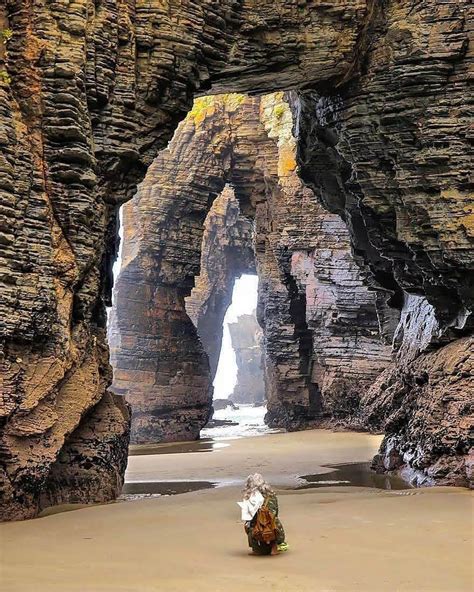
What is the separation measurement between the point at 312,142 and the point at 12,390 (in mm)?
11907

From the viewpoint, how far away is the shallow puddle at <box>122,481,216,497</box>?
14.1 meters

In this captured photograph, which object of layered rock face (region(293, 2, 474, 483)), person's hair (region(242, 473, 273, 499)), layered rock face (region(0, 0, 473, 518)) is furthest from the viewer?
layered rock face (region(293, 2, 474, 483))

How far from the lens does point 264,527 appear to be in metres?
7.43

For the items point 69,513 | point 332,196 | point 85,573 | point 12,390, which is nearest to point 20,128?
point 12,390

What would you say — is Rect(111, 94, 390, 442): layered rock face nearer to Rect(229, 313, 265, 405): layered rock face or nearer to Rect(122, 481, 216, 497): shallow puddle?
Rect(122, 481, 216, 497): shallow puddle

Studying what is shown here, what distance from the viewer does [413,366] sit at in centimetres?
1723

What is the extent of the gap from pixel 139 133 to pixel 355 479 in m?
7.91

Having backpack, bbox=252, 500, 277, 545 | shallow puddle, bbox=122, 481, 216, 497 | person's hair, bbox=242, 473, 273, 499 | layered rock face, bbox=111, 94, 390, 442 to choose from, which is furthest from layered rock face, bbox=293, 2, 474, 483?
layered rock face, bbox=111, 94, 390, 442

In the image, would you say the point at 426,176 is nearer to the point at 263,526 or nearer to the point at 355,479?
the point at 355,479

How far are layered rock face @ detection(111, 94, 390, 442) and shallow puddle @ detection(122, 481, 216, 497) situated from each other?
16276mm

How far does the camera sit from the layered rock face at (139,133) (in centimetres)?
1060

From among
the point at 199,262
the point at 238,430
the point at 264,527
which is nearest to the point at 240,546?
the point at 264,527

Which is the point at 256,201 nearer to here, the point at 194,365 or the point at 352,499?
the point at 194,365

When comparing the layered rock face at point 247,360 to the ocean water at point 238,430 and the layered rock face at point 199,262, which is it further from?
the layered rock face at point 199,262
